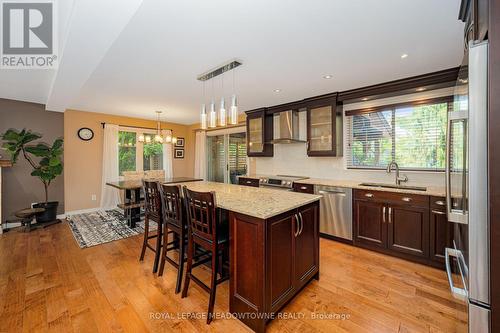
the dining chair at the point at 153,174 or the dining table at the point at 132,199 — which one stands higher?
the dining chair at the point at 153,174

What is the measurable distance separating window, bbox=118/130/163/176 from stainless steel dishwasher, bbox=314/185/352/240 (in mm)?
4901

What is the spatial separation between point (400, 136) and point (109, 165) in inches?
245

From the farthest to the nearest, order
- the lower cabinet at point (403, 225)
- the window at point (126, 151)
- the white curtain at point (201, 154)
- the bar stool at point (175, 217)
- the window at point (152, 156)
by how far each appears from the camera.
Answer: the white curtain at point (201, 154) < the window at point (152, 156) < the window at point (126, 151) < the lower cabinet at point (403, 225) < the bar stool at point (175, 217)

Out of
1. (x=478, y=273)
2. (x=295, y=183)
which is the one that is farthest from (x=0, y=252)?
(x=478, y=273)

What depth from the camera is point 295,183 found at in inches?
151

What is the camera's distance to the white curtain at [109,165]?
5367mm

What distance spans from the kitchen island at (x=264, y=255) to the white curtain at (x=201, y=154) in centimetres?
495

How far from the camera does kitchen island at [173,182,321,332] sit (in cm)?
162

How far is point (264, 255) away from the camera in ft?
5.24

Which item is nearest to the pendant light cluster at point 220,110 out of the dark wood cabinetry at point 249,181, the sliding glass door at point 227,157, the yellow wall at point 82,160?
the dark wood cabinetry at point 249,181

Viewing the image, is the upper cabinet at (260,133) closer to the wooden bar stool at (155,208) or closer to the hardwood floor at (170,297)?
the hardwood floor at (170,297)

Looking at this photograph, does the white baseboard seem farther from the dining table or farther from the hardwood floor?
the hardwood floor

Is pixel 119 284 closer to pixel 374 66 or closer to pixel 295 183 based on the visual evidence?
pixel 295 183

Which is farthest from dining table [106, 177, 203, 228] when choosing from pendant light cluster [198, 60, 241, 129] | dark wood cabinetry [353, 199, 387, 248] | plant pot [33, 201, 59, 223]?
dark wood cabinetry [353, 199, 387, 248]
